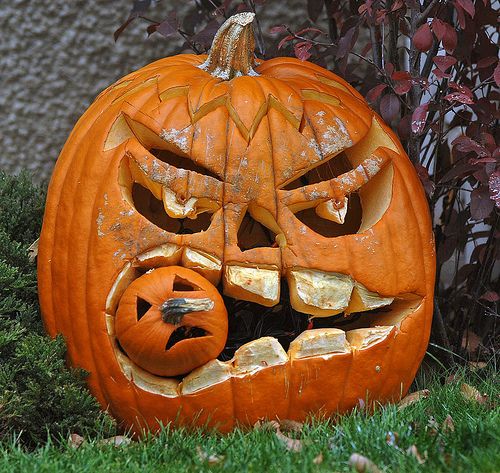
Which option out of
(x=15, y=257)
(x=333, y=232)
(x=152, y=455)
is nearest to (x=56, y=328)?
(x=15, y=257)

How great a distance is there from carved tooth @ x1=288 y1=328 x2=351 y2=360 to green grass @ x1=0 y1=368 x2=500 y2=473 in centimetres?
19

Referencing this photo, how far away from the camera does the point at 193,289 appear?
2340mm

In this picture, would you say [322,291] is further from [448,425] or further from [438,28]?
[438,28]

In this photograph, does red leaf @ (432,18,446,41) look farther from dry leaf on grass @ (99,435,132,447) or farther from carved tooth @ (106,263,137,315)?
dry leaf on grass @ (99,435,132,447)

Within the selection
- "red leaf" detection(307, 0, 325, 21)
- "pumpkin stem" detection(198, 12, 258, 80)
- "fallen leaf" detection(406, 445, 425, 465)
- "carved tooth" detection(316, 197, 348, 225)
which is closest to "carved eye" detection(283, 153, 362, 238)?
"carved tooth" detection(316, 197, 348, 225)

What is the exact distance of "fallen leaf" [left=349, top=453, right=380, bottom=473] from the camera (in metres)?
1.77

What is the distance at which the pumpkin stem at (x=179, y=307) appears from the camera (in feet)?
7.40

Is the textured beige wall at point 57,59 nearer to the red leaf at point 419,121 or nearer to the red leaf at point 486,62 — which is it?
the red leaf at point 486,62

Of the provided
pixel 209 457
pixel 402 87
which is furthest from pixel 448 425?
pixel 402 87

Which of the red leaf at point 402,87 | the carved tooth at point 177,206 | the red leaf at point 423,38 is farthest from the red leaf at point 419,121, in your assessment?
the carved tooth at point 177,206

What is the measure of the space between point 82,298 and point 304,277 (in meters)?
0.65

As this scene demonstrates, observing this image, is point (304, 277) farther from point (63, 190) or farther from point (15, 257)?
point (15, 257)

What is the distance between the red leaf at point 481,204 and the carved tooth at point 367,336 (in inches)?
19.9

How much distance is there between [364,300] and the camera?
2.42 metres
